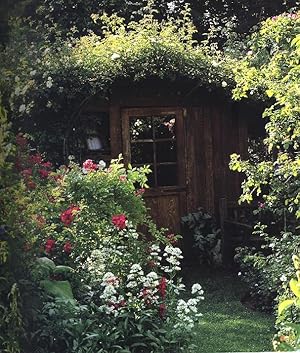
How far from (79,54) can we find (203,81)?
989 mm

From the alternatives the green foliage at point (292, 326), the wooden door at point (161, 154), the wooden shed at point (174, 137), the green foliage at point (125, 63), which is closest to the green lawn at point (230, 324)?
the green foliage at point (292, 326)

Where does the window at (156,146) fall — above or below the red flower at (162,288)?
above

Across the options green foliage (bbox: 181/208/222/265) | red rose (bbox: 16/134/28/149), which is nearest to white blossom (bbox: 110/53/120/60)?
green foliage (bbox: 181/208/222/265)

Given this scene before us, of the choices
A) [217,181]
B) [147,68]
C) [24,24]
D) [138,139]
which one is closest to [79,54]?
[147,68]

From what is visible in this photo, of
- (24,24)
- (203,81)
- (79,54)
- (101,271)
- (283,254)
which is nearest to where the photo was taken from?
(24,24)

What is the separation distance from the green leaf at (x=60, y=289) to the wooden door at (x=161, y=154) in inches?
106

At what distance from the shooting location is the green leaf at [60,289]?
2.07 meters

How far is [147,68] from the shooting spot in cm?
458

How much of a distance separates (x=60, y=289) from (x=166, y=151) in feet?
9.96

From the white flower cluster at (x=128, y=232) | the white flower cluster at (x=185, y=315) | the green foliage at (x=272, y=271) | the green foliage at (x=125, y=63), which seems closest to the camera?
the white flower cluster at (x=185, y=315)

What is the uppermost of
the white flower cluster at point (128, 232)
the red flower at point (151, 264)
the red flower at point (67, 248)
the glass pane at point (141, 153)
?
the glass pane at point (141, 153)

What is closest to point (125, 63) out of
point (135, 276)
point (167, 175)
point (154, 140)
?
point (154, 140)

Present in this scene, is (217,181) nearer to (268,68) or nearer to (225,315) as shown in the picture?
(225,315)

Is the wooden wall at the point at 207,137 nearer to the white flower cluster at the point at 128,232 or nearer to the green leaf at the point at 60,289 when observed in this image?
the white flower cluster at the point at 128,232
